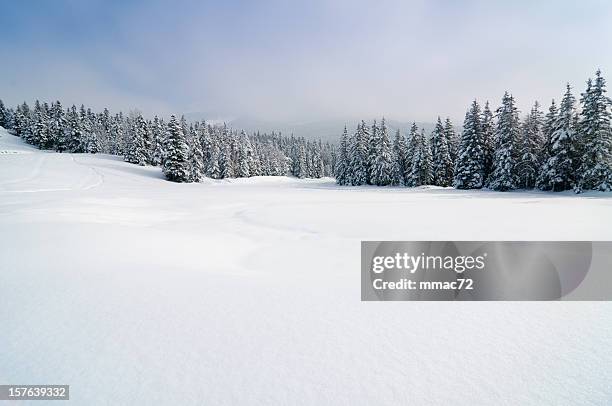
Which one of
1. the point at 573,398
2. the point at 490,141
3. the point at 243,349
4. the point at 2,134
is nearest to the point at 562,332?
the point at 573,398

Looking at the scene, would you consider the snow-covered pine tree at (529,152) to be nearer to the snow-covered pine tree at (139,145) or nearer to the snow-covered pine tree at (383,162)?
the snow-covered pine tree at (383,162)

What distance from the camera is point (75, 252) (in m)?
6.25

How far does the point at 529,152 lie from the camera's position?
36.4 m

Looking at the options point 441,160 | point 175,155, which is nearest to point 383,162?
point 441,160

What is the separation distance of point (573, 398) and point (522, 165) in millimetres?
43065

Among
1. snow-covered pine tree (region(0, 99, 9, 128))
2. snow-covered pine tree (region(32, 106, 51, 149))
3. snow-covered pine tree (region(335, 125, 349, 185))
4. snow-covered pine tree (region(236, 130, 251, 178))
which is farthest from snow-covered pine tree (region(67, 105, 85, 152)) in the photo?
snow-covered pine tree (region(335, 125, 349, 185))

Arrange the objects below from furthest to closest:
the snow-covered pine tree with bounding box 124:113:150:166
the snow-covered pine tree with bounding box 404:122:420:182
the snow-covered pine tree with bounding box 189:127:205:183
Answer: the snow-covered pine tree with bounding box 124:113:150:166 → the snow-covered pine tree with bounding box 189:127:205:183 → the snow-covered pine tree with bounding box 404:122:420:182

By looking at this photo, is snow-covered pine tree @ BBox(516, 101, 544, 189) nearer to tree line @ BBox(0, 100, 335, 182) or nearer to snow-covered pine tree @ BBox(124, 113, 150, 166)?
tree line @ BBox(0, 100, 335, 182)

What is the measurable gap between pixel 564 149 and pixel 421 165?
58.2 ft

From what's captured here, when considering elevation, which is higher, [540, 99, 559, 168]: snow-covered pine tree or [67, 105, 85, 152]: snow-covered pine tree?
[67, 105, 85, 152]: snow-covered pine tree

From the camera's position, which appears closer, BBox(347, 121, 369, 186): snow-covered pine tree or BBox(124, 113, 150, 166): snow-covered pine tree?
BBox(347, 121, 369, 186): snow-covered pine tree

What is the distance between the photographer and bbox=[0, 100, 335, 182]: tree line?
48.5 m

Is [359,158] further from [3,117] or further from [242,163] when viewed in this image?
[3,117]

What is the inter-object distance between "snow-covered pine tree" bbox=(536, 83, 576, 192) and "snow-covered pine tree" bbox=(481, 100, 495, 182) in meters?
8.19
